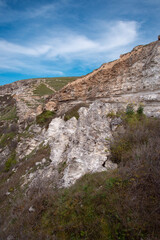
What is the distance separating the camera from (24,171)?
32.3ft

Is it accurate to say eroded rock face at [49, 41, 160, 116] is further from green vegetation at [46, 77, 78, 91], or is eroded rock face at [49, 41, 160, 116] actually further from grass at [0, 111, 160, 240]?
green vegetation at [46, 77, 78, 91]

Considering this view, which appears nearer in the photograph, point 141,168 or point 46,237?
point 46,237

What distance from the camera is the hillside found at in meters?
3.33

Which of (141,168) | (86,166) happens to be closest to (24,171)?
(86,166)

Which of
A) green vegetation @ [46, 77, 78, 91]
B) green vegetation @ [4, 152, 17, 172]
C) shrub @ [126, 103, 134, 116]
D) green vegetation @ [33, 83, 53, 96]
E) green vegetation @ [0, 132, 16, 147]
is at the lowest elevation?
green vegetation @ [4, 152, 17, 172]

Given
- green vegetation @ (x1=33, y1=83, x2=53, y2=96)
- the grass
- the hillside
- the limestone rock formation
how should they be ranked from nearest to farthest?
the grass < the hillside < the limestone rock formation < green vegetation @ (x1=33, y1=83, x2=53, y2=96)

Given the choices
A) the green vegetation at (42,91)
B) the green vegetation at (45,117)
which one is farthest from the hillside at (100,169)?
the green vegetation at (42,91)

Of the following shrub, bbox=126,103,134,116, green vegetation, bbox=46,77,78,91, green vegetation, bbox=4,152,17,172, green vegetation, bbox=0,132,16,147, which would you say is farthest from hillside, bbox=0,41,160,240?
green vegetation, bbox=46,77,78,91

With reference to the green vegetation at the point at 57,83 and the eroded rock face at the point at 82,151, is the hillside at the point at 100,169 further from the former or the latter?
the green vegetation at the point at 57,83

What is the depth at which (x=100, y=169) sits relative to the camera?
6129mm

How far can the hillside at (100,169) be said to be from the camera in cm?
333

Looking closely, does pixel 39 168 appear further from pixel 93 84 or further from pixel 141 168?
pixel 93 84

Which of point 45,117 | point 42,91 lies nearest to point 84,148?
point 45,117

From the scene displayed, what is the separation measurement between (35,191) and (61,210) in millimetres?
2429
